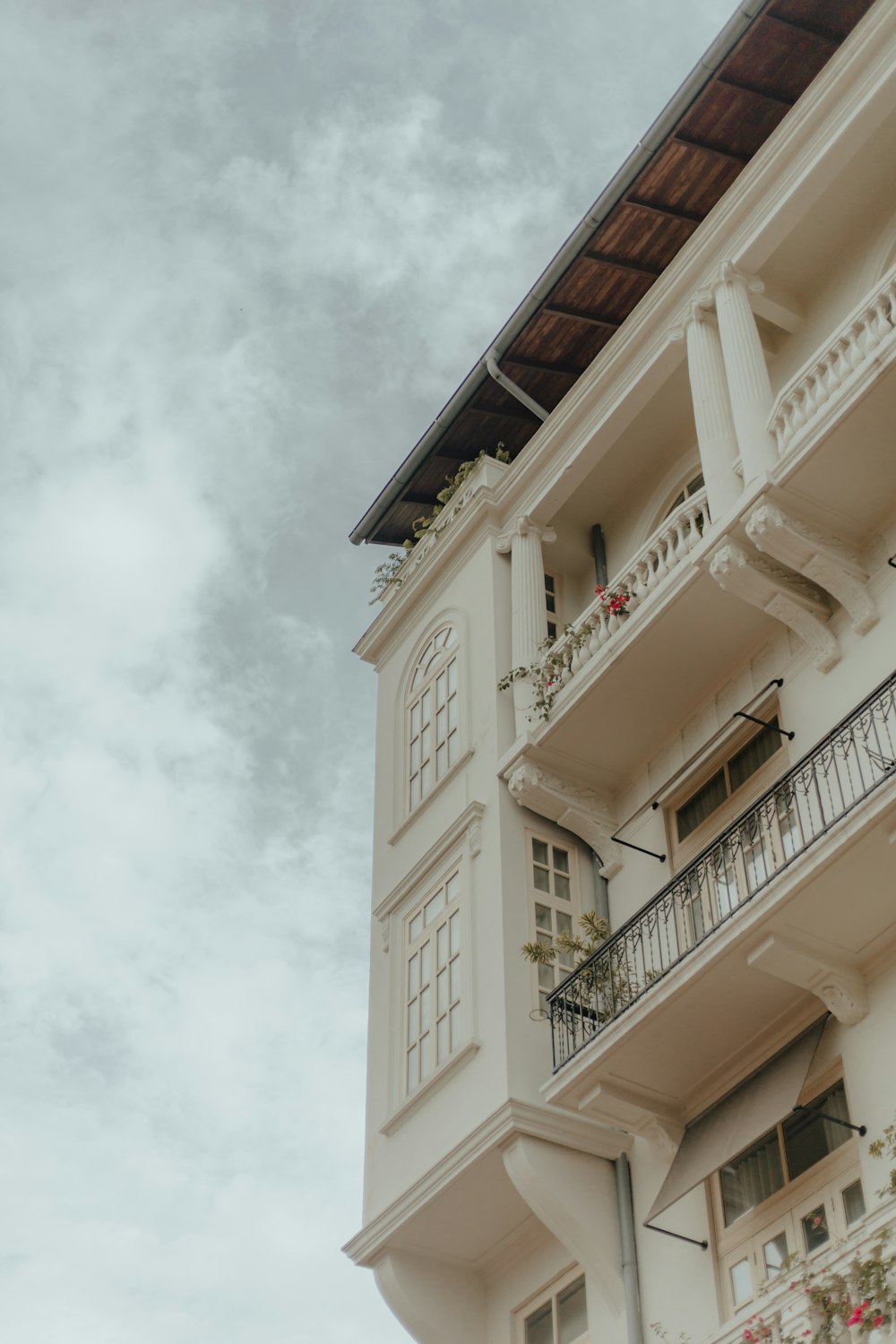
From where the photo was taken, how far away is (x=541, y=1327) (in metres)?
14.0

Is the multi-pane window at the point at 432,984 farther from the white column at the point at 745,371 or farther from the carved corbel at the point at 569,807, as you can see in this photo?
the white column at the point at 745,371

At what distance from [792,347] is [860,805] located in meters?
6.59

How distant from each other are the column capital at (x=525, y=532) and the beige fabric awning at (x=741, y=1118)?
24.0ft

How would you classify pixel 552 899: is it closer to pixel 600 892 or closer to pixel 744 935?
pixel 600 892

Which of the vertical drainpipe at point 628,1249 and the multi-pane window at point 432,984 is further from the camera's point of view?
the multi-pane window at point 432,984

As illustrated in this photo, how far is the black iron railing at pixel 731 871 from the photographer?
12.1 m

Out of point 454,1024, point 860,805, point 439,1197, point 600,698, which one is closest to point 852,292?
point 600,698

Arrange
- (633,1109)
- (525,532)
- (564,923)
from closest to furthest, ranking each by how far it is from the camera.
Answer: (633,1109)
(564,923)
(525,532)

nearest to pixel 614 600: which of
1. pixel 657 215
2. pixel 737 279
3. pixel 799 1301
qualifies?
pixel 737 279

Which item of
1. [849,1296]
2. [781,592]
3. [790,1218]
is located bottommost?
[849,1296]

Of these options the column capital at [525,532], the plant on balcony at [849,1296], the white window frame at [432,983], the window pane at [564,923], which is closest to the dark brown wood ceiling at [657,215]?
the column capital at [525,532]

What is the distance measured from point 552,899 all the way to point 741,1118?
3646mm

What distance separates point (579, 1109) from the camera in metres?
13.3

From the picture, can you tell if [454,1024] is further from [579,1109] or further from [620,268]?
[620,268]
